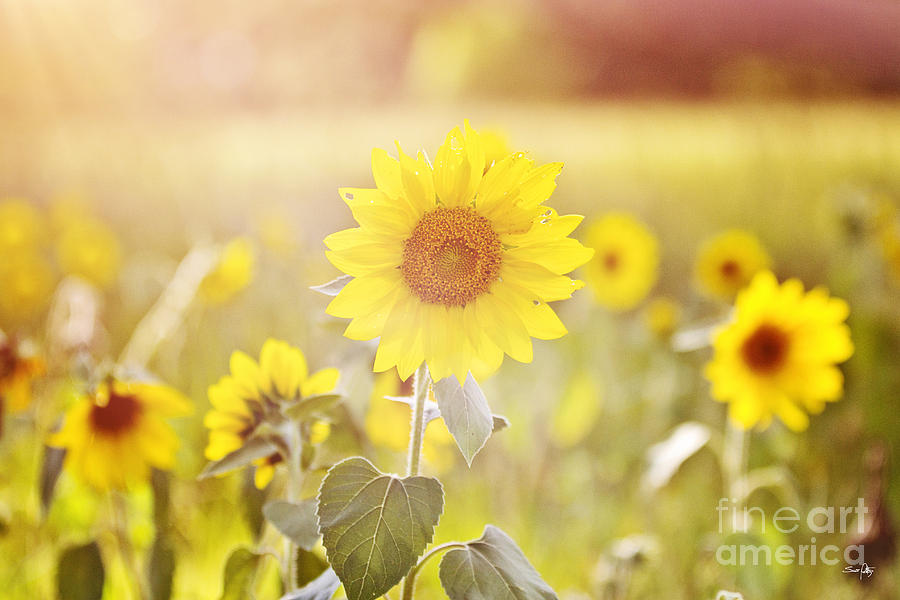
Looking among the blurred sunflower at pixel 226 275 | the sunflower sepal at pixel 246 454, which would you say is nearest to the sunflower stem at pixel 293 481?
the sunflower sepal at pixel 246 454

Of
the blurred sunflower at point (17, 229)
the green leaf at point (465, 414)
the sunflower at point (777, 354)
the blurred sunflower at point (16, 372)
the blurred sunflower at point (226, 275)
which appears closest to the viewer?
the green leaf at point (465, 414)

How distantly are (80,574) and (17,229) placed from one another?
4.42 ft

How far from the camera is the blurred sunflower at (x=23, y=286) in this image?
166cm

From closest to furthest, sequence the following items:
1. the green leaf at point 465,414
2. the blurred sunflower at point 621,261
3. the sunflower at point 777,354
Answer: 1. the green leaf at point 465,414
2. the sunflower at point 777,354
3. the blurred sunflower at point 621,261

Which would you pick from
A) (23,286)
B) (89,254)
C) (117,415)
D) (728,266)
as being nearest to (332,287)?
(117,415)

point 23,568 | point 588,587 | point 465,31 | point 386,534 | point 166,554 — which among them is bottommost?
point 588,587

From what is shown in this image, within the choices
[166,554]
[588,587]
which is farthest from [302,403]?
Result: [588,587]

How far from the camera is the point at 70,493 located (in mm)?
1078

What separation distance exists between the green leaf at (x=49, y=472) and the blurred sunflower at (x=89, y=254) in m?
1.18

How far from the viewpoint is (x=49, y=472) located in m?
0.71

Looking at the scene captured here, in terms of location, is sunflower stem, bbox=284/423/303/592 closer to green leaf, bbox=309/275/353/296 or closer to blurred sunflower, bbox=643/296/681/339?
green leaf, bbox=309/275/353/296

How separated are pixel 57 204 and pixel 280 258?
79cm

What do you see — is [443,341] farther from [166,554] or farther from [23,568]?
[23,568]
